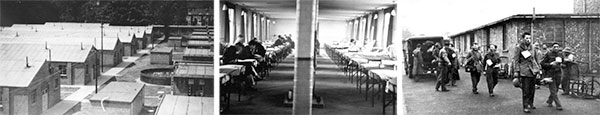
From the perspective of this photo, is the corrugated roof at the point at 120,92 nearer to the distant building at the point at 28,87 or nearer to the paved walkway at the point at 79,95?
the paved walkway at the point at 79,95

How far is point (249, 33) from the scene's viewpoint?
3.57 m

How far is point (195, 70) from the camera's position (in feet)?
12.1

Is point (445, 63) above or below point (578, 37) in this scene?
below

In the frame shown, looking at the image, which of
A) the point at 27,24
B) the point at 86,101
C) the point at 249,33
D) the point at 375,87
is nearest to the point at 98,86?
the point at 86,101

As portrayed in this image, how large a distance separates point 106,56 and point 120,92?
0.28 m

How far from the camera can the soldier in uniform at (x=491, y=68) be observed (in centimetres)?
352

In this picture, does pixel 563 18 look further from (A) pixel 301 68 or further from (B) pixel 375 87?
(A) pixel 301 68

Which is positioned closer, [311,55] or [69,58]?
[311,55]

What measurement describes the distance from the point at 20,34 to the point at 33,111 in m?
0.52

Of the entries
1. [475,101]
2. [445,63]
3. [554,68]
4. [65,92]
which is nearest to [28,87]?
[65,92]

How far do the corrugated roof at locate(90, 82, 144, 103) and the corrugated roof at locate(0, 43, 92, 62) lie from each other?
25cm

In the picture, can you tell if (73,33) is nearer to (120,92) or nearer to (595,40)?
(120,92)

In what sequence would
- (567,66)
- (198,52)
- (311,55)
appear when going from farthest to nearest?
(198,52) → (567,66) → (311,55)

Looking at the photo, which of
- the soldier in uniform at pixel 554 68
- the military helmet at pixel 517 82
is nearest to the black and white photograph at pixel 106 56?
the military helmet at pixel 517 82
